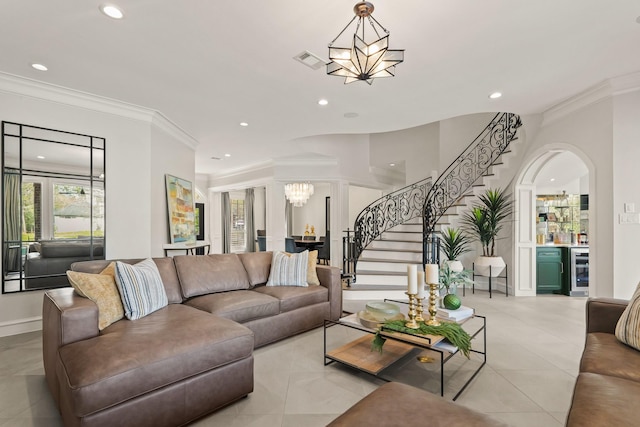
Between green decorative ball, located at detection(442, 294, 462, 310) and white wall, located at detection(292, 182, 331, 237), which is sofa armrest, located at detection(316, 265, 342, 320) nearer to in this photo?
green decorative ball, located at detection(442, 294, 462, 310)

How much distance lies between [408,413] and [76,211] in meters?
4.13

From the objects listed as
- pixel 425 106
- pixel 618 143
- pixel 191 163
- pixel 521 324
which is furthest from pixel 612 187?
pixel 191 163

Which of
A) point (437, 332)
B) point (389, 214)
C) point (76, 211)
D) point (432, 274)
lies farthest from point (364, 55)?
point (389, 214)

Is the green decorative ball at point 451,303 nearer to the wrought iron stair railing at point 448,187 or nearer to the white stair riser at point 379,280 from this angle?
the white stair riser at point 379,280

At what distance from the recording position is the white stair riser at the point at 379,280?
16.8 ft

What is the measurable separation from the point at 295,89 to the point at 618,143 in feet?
11.9

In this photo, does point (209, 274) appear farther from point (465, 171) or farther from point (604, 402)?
point (465, 171)

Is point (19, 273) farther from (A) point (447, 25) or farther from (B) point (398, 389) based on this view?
(A) point (447, 25)

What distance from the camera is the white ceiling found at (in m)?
2.28

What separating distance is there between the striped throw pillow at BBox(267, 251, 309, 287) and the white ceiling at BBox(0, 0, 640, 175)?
1962 millimetres

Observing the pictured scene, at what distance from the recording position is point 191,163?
562 cm

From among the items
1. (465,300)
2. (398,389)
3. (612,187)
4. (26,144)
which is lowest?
(465,300)

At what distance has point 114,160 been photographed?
13.2 ft

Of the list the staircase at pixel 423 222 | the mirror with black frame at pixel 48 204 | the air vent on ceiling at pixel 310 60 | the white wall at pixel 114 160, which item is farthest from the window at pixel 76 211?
the staircase at pixel 423 222
